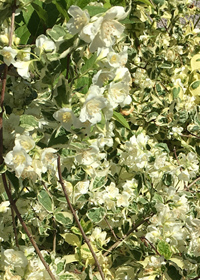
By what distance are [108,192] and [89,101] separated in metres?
0.67

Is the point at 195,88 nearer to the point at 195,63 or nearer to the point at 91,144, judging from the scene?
the point at 195,63

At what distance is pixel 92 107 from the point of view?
77 cm

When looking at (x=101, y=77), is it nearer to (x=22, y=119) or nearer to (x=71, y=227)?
(x=22, y=119)

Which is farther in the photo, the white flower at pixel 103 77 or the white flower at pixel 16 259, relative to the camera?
the white flower at pixel 16 259

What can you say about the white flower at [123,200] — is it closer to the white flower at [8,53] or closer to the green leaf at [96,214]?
the green leaf at [96,214]

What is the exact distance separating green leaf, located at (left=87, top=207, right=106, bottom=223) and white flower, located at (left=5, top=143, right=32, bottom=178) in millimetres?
548

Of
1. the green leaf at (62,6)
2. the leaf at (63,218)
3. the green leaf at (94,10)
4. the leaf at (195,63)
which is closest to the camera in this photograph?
the green leaf at (62,6)

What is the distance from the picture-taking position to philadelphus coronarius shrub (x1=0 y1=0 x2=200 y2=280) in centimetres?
80

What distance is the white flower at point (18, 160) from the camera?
0.76 meters

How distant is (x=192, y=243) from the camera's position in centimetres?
115

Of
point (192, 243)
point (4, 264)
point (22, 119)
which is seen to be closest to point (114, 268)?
point (192, 243)

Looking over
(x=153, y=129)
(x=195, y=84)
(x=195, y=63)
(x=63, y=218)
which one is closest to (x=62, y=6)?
(x=63, y=218)

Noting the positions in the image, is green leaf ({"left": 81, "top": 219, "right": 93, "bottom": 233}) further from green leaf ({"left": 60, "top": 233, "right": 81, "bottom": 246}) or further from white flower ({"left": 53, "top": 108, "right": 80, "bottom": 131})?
white flower ({"left": 53, "top": 108, "right": 80, "bottom": 131})

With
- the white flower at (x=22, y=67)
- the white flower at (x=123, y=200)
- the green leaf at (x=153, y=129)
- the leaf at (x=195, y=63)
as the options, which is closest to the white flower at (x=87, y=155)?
the white flower at (x=22, y=67)
